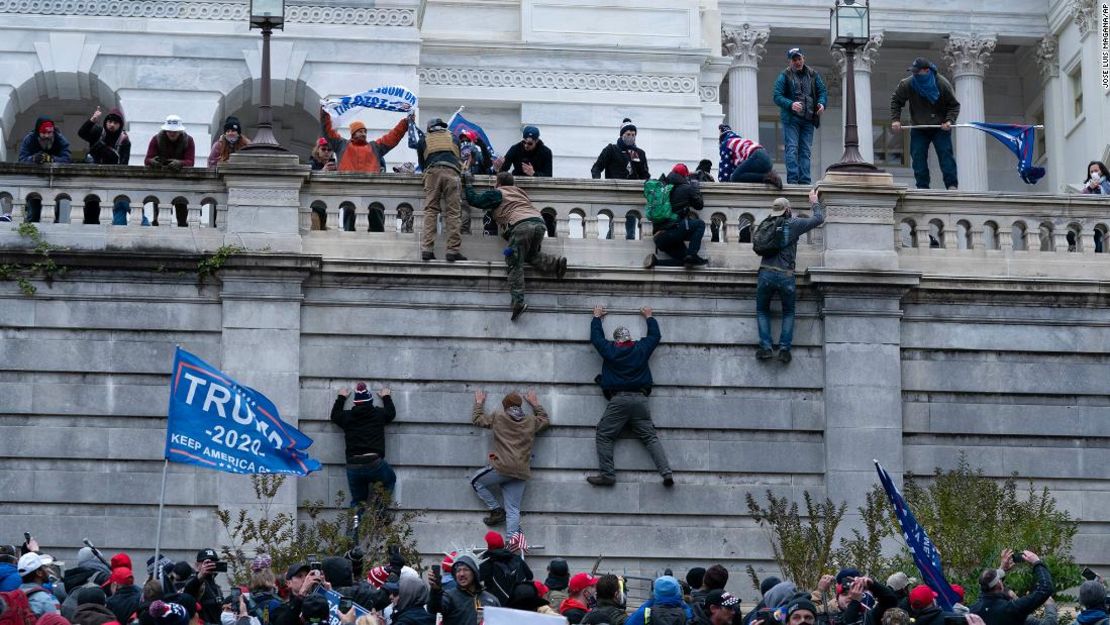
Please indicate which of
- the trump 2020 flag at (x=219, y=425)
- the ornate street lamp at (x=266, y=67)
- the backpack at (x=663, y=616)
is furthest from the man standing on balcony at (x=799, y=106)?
the backpack at (x=663, y=616)

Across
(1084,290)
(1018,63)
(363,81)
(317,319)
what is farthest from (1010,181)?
(317,319)

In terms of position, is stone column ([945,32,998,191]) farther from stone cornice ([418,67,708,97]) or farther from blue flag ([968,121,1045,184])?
blue flag ([968,121,1045,184])

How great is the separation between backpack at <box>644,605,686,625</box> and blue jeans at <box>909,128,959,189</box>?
14527 mm

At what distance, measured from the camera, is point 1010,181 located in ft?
216

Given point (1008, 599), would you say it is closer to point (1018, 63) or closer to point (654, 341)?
point (654, 341)

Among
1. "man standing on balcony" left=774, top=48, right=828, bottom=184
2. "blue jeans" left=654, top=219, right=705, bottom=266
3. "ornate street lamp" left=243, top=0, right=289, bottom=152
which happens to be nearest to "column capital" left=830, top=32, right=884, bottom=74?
"man standing on balcony" left=774, top=48, right=828, bottom=184

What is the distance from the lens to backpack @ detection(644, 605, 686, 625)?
23031mm

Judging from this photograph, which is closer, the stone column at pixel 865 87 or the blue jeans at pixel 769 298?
the blue jeans at pixel 769 298

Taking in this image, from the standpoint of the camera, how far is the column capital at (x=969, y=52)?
210 feet

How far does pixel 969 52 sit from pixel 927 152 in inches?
1108

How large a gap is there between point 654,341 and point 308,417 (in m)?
4.68

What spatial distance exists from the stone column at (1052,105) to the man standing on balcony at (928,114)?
27893 millimetres

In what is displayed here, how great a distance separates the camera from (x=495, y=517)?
32.6 meters

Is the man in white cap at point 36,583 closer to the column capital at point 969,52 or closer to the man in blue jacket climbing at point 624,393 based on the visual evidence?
the man in blue jacket climbing at point 624,393
